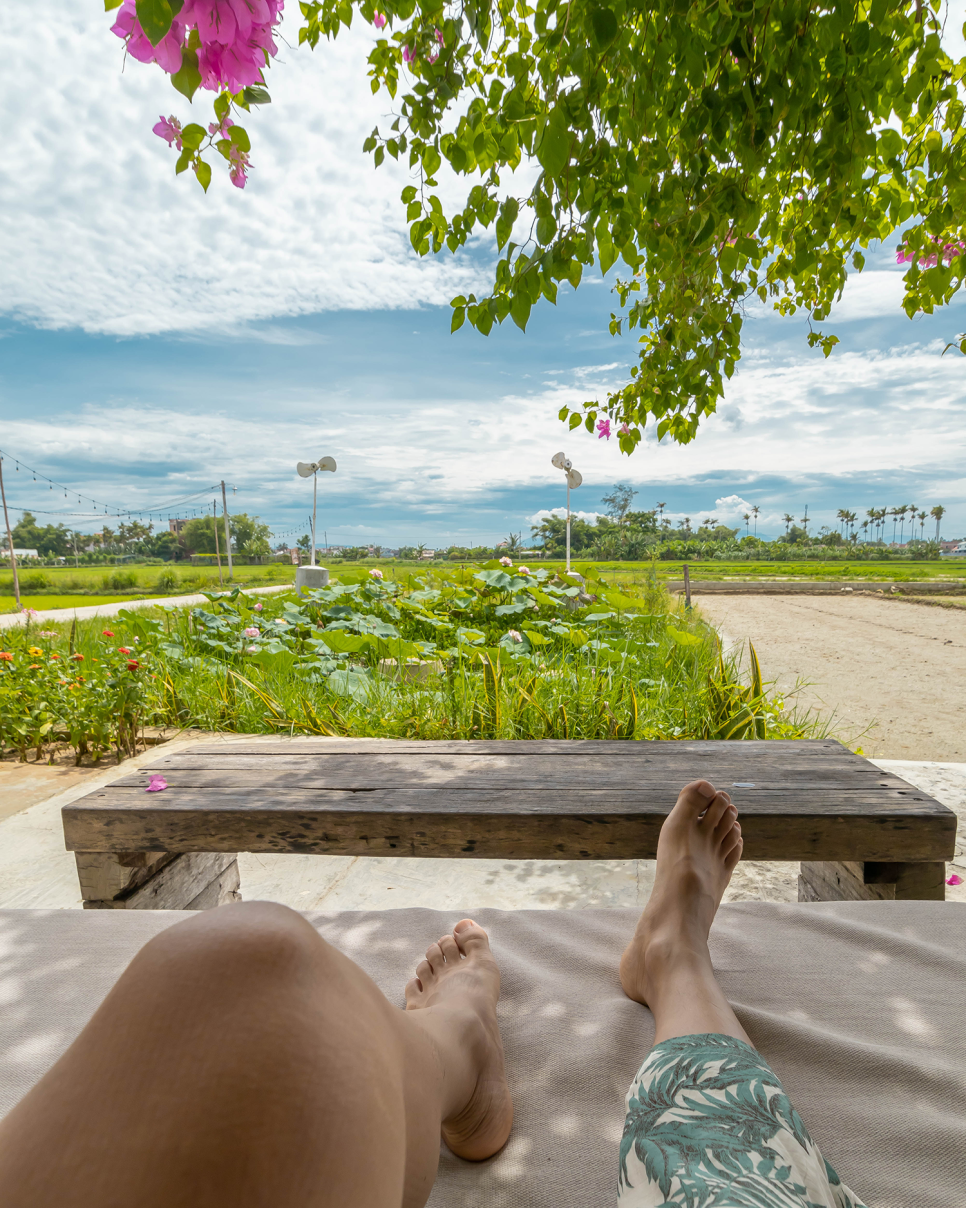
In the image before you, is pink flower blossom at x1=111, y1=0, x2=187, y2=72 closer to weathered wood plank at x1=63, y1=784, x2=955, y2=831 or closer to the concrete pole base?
weathered wood plank at x1=63, y1=784, x2=955, y2=831

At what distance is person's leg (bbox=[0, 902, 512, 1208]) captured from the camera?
0.39 m

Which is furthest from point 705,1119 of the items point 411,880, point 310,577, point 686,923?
point 310,577

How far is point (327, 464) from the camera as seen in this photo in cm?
845

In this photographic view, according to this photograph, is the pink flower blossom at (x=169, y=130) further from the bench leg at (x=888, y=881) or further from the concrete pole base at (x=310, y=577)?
the concrete pole base at (x=310, y=577)

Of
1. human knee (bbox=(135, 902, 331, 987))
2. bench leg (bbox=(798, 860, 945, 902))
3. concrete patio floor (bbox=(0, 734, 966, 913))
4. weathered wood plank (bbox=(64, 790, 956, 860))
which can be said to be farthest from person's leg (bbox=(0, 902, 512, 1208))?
concrete patio floor (bbox=(0, 734, 966, 913))

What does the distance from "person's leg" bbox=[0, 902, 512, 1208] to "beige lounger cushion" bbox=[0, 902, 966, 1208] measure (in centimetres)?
23

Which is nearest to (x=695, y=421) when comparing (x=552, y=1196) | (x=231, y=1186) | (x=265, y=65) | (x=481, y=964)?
(x=265, y=65)

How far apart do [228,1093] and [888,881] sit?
4.46ft

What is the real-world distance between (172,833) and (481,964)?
2.34ft

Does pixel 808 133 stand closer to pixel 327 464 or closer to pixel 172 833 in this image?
pixel 172 833

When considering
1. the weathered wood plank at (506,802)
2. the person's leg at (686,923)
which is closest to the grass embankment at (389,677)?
the weathered wood plank at (506,802)

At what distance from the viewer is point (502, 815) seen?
1208mm

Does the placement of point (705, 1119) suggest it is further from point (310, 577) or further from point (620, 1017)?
point (310, 577)

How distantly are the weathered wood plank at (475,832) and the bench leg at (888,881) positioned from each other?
0.08 metres
